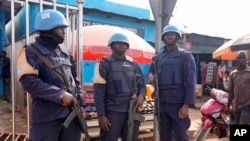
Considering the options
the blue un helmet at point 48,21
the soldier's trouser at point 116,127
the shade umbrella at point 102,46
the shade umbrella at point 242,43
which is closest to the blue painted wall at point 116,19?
the shade umbrella at point 102,46

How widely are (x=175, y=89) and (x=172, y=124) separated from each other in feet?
1.55

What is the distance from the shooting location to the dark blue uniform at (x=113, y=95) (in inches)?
118

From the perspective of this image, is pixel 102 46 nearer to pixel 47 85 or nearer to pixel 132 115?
pixel 132 115

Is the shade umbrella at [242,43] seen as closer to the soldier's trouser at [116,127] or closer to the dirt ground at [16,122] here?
the dirt ground at [16,122]

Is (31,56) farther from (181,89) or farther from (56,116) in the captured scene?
(181,89)

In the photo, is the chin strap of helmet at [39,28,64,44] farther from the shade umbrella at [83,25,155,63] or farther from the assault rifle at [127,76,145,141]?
the shade umbrella at [83,25,155,63]

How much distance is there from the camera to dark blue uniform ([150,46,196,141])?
3.17 meters

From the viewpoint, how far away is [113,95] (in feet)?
10.0

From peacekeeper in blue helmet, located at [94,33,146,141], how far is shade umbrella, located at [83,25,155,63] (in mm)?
2881

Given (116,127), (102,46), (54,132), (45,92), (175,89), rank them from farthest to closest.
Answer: (102,46) < (175,89) < (116,127) < (54,132) < (45,92)

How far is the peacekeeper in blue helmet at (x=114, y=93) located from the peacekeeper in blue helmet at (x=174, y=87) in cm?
37

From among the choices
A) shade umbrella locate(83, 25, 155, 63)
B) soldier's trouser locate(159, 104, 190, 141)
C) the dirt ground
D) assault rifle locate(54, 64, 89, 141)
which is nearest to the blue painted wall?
shade umbrella locate(83, 25, 155, 63)

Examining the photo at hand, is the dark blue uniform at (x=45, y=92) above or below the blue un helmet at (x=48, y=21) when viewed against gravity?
below

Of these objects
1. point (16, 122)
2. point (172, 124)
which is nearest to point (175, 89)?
point (172, 124)
